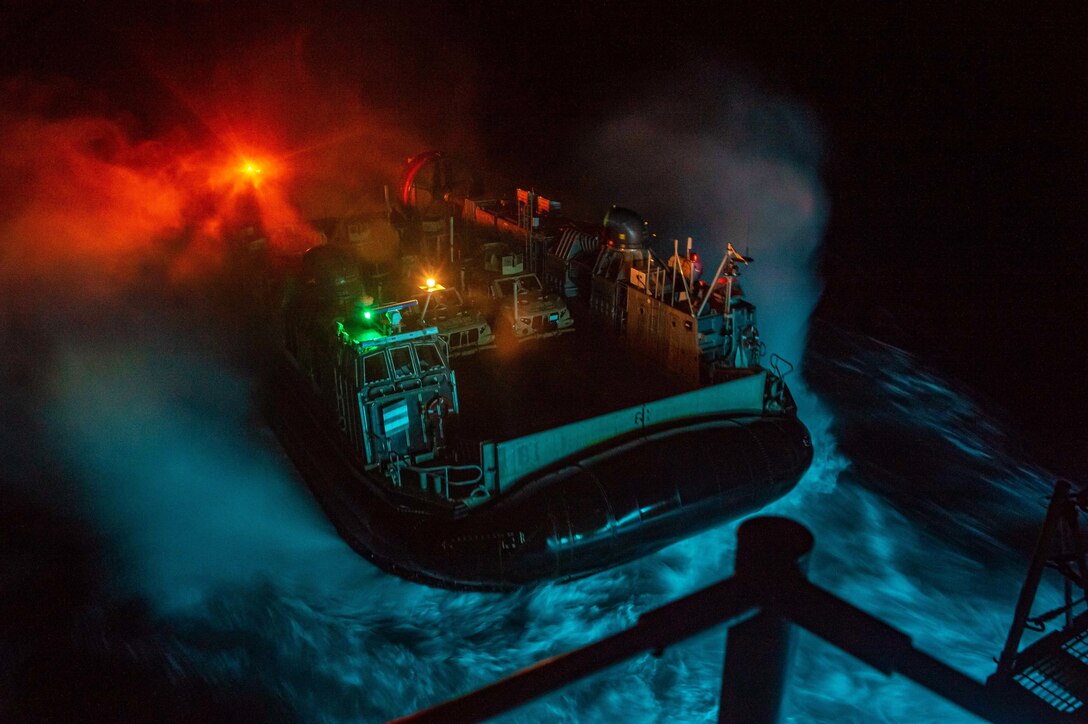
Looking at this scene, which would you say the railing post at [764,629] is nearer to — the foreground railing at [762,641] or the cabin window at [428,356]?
the foreground railing at [762,641]

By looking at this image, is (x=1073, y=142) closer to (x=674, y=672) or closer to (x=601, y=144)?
(x=601, y=144)

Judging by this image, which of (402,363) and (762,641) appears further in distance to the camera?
(402,363)

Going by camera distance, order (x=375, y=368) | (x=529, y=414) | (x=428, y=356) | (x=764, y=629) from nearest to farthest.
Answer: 1. (x=764, y=629)
2. (x=375, y=368)
3. (x=428, y=356)
4. (x=529, y=414)

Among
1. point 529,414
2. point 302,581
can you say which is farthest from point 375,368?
A: point 302,581

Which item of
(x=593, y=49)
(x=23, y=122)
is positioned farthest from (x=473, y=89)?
(x=23, y=122)

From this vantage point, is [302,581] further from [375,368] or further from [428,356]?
[428,356]

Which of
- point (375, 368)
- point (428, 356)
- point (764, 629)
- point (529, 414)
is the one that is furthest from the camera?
point (529, 414)
